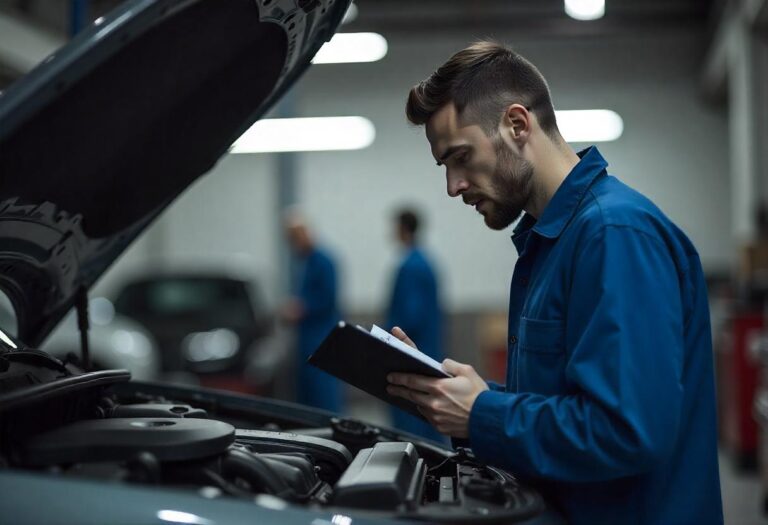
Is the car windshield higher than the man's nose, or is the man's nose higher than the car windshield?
the man's nose

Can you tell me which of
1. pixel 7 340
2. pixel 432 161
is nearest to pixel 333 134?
pixel 432 161

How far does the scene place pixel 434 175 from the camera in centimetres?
1123

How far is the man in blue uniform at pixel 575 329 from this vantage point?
1379 millimetres

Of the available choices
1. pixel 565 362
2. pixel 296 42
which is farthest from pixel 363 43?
pixel 565 362

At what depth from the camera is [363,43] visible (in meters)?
9.16

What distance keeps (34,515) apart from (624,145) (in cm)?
1050

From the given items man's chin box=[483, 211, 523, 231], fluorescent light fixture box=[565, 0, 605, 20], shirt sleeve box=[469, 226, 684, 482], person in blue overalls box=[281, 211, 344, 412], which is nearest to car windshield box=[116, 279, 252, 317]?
person in blue overalls box=[281, 211, 344, 412]

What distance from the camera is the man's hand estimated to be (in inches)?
59.3

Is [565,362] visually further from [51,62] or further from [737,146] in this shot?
[737,146]

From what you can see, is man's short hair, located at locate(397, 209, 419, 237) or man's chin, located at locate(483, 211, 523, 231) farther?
man's short hair, located at locate(397, 209, 419, 237)

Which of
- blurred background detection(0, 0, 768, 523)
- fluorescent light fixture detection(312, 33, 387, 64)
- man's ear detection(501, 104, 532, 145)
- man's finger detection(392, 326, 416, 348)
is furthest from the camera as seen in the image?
blurred background detection(0, 0, 768, 523)

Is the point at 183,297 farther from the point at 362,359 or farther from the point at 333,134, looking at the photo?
the point at 362,359

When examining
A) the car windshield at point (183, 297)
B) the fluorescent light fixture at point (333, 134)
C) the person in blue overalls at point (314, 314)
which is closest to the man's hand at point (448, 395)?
the person in blue overalls at point (314, 314)

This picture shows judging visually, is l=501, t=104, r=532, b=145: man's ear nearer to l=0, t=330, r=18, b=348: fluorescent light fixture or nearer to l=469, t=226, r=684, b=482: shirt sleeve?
l=469, t=226, r=684, b=482: shirt sleeve
